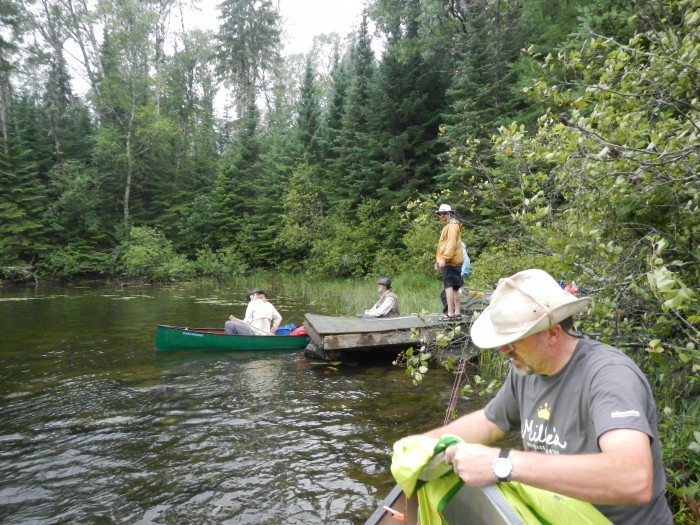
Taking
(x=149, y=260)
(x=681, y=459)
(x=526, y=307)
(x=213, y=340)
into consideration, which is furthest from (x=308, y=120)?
(x=526, y=307)

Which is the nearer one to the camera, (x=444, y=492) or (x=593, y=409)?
(x=593, y=409)

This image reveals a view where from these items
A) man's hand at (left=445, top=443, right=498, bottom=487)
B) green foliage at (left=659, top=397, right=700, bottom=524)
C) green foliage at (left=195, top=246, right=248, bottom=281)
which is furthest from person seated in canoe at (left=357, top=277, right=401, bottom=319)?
green foliage at (left=195, top=246, right=248, bottom=281)

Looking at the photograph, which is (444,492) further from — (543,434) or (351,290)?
(351,290)

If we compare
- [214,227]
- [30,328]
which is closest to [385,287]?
[30,328]

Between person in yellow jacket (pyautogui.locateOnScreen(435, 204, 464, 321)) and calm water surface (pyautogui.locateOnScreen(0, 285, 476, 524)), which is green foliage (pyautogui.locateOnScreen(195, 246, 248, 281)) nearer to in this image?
calm water surface (pyautogui.locateOnScreen(0, 285, 476, 524))

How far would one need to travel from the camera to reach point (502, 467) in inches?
68.7

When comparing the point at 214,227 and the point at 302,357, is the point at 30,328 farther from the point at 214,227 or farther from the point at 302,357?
the point at 214,227

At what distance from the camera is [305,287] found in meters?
23.7

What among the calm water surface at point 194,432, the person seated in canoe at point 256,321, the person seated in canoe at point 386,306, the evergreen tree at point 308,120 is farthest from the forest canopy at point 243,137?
the calm water surface at point 194,432

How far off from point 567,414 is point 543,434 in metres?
0.20

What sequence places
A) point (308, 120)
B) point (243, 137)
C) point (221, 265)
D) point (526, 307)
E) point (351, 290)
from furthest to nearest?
Answer: point (243, 137), point (308, 120), point (221, 265), point (351, 290), point (526, 307)

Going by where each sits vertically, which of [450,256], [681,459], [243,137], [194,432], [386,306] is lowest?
[194,432]

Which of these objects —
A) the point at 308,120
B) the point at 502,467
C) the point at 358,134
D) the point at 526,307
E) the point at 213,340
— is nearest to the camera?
the point at 502,467

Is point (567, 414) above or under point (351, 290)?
above
